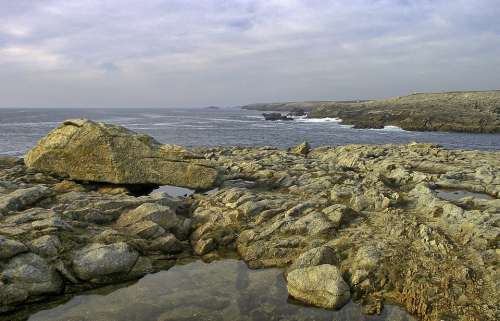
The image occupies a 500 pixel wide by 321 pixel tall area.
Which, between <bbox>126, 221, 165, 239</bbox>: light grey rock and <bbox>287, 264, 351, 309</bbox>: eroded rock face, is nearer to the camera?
<bbox>287, 264, 351, 309</bbox>: eroded rock face

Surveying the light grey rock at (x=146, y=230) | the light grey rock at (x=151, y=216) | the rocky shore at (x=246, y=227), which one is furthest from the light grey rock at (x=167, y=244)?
the light grey rock at (x=151, y=216)

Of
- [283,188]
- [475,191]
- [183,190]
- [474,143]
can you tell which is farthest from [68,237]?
[474,143]

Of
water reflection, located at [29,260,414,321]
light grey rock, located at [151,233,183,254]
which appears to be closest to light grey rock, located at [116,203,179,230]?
light grey rock, located at [151,233,183,254]

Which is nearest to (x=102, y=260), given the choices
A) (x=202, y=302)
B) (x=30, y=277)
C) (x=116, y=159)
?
(x=30, y=277)

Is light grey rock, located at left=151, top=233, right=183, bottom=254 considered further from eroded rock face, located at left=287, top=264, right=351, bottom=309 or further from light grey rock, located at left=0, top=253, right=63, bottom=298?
eroded rock face, located at left=287, top=264, right=351, bottom=309

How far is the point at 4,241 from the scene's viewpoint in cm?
1270

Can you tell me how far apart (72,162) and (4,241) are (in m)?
9.53

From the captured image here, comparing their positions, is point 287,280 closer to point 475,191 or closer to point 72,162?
point 72,162

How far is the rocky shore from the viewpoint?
12422 millimetres

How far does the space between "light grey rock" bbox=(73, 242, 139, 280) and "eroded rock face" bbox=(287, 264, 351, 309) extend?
229 inches

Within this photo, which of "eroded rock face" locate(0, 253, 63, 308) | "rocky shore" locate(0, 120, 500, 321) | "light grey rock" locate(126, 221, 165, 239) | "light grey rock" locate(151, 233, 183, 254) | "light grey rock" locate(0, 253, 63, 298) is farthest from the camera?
"light grey rock" locate(126, 221, 165, 239)

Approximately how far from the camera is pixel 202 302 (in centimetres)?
1239

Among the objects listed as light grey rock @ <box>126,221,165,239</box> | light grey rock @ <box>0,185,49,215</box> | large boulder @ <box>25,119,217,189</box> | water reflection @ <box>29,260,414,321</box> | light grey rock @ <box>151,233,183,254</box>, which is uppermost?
large boulder @ <box>25,119,217,189</box>

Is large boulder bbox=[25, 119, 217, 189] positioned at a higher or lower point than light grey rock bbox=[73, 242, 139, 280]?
higher
